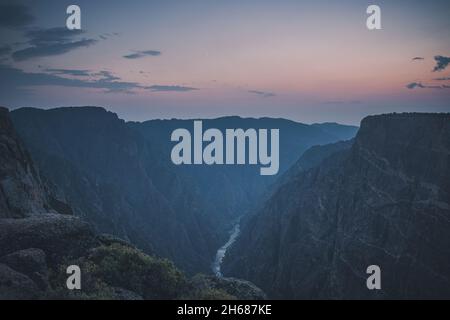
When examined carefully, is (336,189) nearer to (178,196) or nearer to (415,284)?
(415,284)

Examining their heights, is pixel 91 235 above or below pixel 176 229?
above

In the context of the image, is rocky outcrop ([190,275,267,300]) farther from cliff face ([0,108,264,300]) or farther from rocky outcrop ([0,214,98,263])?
rocky outcrop ([0,214,98,263])

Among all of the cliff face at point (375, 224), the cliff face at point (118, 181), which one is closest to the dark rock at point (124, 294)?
the cliff face at point (375, 224)

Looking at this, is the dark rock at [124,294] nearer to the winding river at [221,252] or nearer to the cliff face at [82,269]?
the cliff face at [82,269]

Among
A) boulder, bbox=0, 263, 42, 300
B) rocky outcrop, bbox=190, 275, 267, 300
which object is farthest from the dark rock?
boulder, bbox=0, 263, 42, 300

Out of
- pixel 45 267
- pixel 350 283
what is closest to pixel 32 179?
pixel 45 267

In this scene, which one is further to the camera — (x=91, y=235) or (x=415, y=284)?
(x=415, y=284)
